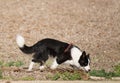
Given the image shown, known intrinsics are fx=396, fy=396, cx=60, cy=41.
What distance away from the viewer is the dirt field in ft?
36.8

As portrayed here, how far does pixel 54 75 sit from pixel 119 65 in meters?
2.53

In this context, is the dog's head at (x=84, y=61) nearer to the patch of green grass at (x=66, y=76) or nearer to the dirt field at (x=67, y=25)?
the dirt field at (x=67, y=25)

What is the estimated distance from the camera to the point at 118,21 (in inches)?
565

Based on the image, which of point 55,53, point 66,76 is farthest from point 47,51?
point 66,76

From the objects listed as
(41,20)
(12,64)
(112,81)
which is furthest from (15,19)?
(112,81)

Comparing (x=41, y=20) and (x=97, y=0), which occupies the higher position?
(x=97, y=0)

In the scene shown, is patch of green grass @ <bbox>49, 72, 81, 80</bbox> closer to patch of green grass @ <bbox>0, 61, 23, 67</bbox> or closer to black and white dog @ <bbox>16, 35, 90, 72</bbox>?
black and white dog @ <bbox>16, 35, 90, 72</bbox>

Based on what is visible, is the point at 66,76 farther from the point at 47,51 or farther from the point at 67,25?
the point at 67,25

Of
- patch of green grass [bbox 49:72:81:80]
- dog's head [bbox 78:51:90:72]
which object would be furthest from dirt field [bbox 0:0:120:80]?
patch of green grass [bbox 49:72:81:80]

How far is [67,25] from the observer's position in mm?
13758

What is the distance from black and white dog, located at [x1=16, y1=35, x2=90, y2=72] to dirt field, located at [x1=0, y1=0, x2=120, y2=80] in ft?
2.94

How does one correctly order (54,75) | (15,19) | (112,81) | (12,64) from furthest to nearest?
(15,19) < (12,64) < (54,75) < (112,81)

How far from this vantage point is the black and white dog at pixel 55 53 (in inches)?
351

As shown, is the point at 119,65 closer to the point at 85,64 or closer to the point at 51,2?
the point at 85,64
